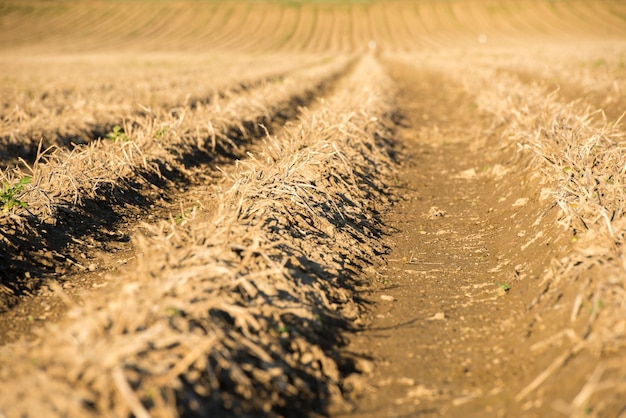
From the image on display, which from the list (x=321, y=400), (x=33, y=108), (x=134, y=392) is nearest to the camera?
(x=134, y=392)

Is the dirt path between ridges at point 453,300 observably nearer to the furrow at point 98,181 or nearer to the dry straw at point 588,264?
the dry straw at point 588,264

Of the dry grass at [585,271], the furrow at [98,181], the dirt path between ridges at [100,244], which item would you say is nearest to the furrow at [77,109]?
the furrow at [98,181]

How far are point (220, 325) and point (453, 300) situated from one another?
209 cm

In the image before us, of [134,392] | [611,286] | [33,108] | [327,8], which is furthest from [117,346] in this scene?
[327,8]

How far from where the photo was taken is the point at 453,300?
3986 millimetres

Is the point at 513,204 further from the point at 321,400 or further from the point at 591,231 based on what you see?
the point at 321,400

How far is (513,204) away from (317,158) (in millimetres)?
2487

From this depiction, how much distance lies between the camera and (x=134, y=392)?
224 cm

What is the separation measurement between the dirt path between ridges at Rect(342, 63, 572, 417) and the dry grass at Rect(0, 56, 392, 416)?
0.31 meters

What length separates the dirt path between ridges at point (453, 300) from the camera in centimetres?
291

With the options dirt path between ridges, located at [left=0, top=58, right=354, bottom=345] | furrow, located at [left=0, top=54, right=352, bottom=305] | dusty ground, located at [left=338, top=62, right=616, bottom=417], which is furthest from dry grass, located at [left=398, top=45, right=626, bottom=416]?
furrow, located at [left=0, top=54, right=352, bottom=305]

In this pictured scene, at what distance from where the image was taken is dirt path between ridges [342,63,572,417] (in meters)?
2.91

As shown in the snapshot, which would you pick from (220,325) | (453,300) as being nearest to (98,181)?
(220,325)

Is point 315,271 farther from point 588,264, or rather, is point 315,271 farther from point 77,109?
point 77,109
